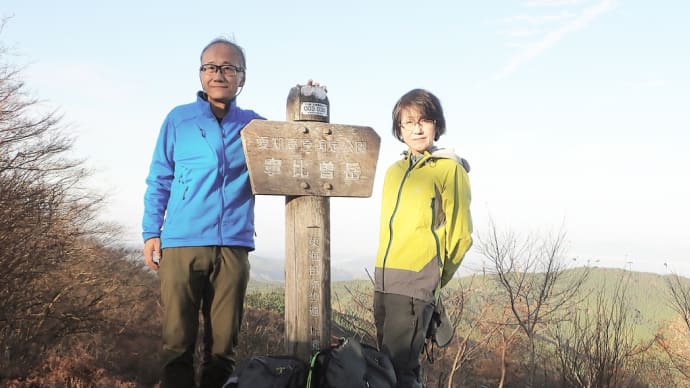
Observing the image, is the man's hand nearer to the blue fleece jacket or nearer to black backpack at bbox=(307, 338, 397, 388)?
the blue fleece jacket

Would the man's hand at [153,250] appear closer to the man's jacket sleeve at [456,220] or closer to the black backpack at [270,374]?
the black backpack at [270,374]

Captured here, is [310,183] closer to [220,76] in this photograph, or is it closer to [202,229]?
[202,229]

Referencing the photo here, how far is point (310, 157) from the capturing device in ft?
9.12

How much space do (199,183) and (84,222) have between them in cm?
1605

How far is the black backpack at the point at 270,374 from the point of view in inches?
91.3

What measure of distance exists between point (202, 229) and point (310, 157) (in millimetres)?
646

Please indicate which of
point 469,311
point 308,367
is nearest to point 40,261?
point 469,311

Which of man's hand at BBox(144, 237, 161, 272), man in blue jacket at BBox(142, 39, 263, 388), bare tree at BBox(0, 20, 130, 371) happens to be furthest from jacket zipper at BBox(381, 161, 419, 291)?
bare tree at BBox(0, 20, 130, 371)

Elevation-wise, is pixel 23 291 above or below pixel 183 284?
below

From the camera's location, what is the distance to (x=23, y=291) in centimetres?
877

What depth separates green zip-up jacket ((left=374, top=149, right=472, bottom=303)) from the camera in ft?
8.36

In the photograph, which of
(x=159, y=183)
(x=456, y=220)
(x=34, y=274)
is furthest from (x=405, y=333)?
(x=34, y=274)

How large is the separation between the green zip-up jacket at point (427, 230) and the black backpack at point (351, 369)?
330 mm

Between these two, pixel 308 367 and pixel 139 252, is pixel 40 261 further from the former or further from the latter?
pixel 139 252
